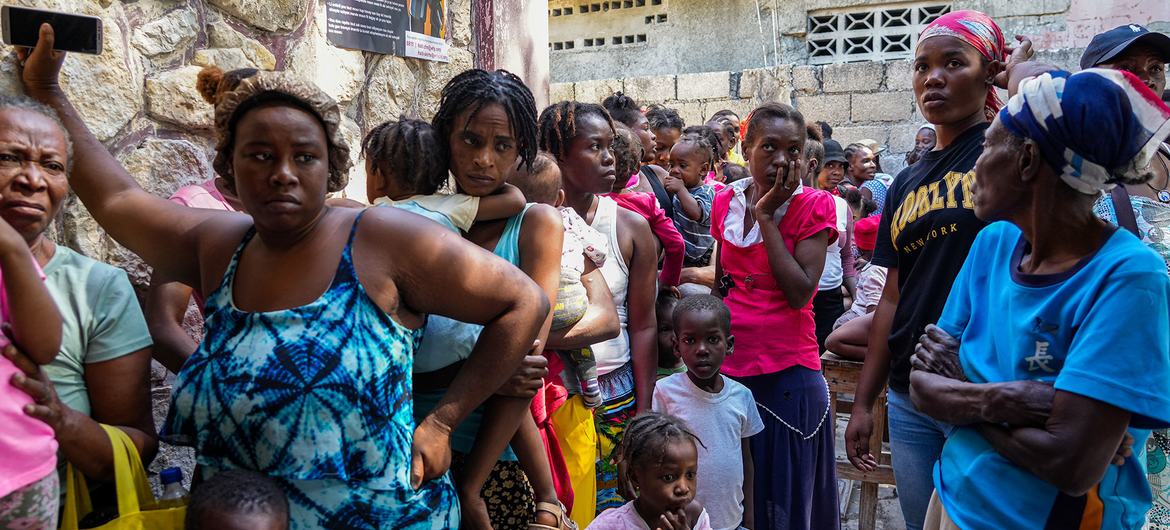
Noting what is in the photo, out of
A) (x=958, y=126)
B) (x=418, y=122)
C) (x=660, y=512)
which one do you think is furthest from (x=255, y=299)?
(x=958, y=126)

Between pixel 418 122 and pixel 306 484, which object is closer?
pixel 306 484

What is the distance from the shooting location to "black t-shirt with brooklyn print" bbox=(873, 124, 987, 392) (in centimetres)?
276

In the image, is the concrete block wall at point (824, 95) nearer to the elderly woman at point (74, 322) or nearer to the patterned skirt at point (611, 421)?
the patterned skirt at point (611, 421)

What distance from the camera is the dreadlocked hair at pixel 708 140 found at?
6586 mm

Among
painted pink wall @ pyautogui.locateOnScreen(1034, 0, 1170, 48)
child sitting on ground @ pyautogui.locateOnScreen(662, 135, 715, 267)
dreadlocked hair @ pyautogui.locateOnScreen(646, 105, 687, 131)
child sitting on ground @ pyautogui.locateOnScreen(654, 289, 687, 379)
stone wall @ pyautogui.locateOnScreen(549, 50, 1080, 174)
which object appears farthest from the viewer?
stone wall @ pyautogui.locateOnScreen(549, 50, 1080, 174)

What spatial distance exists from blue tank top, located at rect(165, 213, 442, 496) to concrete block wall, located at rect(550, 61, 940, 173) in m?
9.58

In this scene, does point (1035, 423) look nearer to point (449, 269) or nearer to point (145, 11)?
point (449, 269)

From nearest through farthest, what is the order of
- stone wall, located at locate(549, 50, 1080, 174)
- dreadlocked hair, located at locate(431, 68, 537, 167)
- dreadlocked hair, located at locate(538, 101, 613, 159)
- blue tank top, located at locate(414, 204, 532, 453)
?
blue tank top, located at locate(414, 204, 532, 453), dreadlocked hair, located at locate(431, 68, 537, 167), dreadlocked hair, located at locate(538, 101, 613, 159), stone wall, located at locate(549, 50, 1080, 174)

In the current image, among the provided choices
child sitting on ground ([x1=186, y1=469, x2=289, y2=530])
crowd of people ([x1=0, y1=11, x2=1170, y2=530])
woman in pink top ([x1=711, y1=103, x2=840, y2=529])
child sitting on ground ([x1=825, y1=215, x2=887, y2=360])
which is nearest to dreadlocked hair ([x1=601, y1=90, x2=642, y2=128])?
child sitting on ground ([x1=825, y1=215, x2=887, y2=360])

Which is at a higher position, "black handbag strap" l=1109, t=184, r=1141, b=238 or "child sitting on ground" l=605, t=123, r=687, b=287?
"black handbag strap" l=1109, t=184, r=1141, b=238

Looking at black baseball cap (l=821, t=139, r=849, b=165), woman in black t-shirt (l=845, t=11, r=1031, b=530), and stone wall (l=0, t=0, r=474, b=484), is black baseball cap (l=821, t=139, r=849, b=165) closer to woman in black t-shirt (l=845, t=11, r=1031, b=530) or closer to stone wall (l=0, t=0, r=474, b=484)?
woman in black t-shirt (l=845, t=11, r=1031, b=530)

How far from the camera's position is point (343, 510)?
190cm

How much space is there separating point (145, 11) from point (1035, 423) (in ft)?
9.53

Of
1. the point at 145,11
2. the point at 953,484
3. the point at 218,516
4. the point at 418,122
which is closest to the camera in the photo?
the point at 218,516
